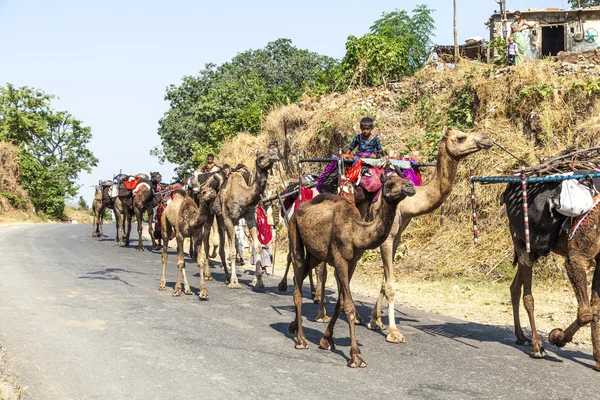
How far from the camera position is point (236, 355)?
8.45 metres

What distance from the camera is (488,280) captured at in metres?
15.3

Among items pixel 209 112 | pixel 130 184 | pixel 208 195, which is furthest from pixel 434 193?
pixel 209 112

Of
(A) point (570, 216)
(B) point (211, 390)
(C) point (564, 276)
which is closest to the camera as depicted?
(B) point (211, 390)

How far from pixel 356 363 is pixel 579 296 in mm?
2902

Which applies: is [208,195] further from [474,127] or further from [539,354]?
[474,127]

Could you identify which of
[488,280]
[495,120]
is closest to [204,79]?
[495,120]

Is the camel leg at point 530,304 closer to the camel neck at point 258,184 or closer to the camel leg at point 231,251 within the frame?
the camel neck at point 258,184

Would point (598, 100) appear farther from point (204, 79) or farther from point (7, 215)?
point (7, 215)

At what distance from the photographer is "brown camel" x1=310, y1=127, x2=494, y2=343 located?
9.73m

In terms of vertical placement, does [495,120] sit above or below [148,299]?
above

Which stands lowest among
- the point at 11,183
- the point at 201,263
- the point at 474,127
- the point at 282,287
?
the point at 282,287

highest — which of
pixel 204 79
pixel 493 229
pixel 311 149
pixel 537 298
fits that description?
pixel 204 79

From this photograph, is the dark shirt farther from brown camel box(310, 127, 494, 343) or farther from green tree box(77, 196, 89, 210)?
green tree box(77, 196, 89, 210)

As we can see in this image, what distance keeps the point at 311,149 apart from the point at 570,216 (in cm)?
1722
